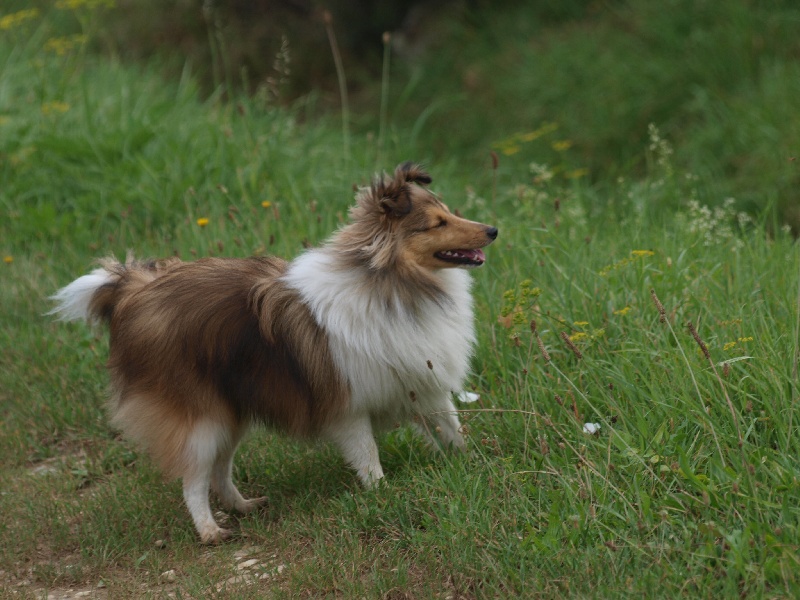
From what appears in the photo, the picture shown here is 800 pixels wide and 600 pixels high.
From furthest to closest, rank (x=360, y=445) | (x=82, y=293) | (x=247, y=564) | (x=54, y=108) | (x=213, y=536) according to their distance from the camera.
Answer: (x=54, y=108) → (x=82, y=293) → (x=213, y=536) → (x=360, y=445) → (x=247, y=564)

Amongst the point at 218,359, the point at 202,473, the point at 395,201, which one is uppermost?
the point at 395,201

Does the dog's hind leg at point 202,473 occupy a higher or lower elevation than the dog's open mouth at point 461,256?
lower

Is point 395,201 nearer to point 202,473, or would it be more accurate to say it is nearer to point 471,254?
point 471,254

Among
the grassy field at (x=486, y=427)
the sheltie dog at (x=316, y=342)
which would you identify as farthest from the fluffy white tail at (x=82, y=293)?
the grassy field at (x=486, y=427)

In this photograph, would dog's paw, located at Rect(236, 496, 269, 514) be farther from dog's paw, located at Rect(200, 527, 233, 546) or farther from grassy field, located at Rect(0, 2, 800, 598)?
dog's paw, located at Rect(200, 527, 233, 546)

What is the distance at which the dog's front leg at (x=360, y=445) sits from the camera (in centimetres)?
424

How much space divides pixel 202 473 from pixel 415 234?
56.3 inches

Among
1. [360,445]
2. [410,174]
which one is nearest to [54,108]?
[410,174]

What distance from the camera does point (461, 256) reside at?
4.16 m

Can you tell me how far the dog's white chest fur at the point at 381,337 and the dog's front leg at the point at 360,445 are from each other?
0.07 m

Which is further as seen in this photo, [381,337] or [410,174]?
[410,174]

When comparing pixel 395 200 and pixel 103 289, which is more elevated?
pixel 395 200

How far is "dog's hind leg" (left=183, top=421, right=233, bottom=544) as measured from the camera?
171 inches

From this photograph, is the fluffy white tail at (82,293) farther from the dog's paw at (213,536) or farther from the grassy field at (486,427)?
the dog's paw at (213,536)
